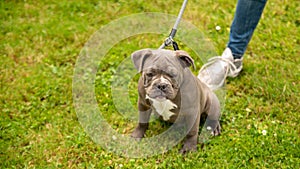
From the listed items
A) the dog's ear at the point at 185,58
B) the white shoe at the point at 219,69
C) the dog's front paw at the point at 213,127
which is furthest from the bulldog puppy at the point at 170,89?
the white shoe at the point at 219,69

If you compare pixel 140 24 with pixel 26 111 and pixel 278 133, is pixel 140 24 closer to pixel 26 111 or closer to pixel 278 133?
pixel 26 111

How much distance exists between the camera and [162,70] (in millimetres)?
2676

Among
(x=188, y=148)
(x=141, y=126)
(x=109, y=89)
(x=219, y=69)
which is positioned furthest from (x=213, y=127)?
(x=109, y=89)

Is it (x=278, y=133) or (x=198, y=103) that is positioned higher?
(x=198, y=103)

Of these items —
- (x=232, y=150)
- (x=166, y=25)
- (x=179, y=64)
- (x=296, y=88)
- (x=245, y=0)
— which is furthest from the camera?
(x=166, y=25)

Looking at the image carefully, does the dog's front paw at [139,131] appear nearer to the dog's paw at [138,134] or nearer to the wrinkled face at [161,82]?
the dog's paw at [138,134]

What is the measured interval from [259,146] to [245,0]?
52.8 inches

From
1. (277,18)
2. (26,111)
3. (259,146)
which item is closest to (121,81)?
(26,111)

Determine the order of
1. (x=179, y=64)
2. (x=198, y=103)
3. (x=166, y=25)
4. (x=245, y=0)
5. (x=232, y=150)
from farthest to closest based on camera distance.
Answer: (x=166, y=25)
(x=245, y=0)
(x=232, y=150)
(x=198, y=103)
(x=179, y=64)

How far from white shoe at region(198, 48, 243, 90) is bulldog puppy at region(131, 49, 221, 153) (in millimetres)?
569

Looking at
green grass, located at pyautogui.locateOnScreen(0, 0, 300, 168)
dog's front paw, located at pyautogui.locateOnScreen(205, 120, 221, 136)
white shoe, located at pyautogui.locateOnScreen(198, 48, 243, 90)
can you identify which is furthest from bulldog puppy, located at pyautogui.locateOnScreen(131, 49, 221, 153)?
white shoe, located at pyautogui.locateOnScreen(198, 48, 243, 90)

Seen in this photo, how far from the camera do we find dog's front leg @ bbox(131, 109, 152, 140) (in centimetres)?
324

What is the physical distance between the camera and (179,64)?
2.76 m

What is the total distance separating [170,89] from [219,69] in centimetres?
136
